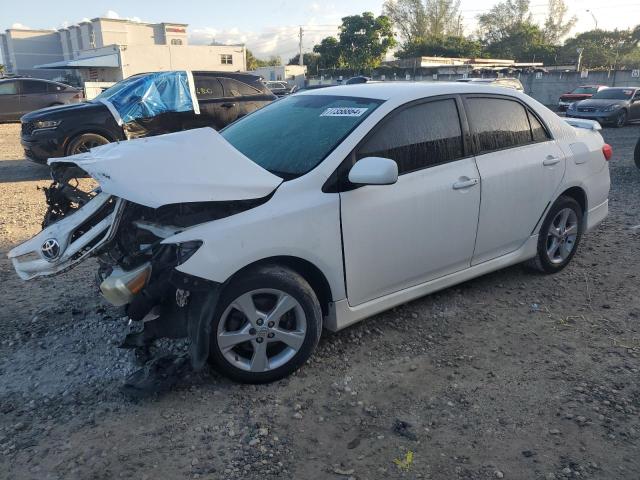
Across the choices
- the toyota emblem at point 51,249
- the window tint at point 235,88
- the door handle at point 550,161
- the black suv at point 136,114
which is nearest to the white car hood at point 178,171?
the toyota emblem at point 51,249

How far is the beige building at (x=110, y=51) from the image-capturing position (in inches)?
1836

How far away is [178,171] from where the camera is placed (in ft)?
9.72

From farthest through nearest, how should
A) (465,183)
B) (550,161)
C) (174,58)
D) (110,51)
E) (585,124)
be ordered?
1. (174,58)
2. (110,51)
3. (585,124)
4. (550,161)
5. (465,183)

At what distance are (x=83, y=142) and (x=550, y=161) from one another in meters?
7.56

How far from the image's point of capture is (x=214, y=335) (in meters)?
2.94

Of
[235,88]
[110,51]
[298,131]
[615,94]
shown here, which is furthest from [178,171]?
[110,51]

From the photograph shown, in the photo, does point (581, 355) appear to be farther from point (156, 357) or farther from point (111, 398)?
point (111, 398)

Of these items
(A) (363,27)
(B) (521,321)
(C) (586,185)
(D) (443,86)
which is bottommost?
(B) (521,321)

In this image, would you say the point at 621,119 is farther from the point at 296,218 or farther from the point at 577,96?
the point at 296,218

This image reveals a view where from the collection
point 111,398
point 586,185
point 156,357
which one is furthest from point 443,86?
point 111,398

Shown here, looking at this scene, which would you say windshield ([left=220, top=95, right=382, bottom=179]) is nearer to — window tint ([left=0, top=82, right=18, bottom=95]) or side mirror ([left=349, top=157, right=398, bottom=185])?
side mirror ([left=349, top=157, right=398, bottom=185])

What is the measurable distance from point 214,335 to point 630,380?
2486 millimetres

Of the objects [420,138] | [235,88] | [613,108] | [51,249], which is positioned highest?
[235,88]

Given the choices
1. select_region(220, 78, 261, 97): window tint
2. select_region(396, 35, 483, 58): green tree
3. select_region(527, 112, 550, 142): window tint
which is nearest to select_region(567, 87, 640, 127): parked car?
select_region(220, 78, 261, 97): window tint
